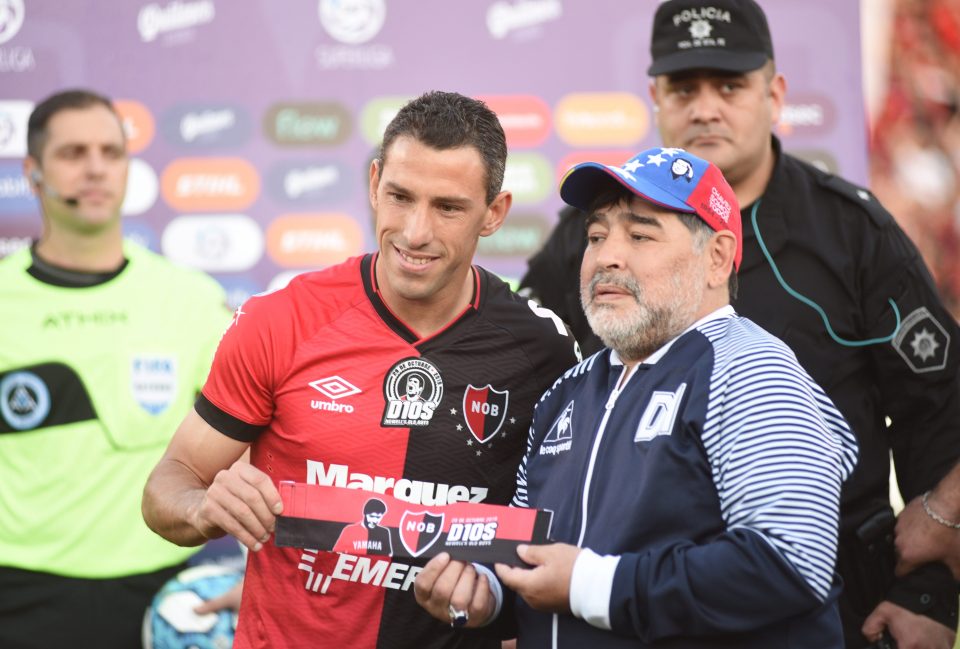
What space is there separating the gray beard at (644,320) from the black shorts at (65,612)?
2.78m

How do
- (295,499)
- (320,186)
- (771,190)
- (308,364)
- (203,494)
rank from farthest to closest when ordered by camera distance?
(320,186)
(771,190)
(308,364)
(203,494)
(295,499)

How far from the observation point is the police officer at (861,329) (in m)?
3.10

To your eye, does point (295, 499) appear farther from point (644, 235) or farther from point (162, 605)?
point (162, 605)

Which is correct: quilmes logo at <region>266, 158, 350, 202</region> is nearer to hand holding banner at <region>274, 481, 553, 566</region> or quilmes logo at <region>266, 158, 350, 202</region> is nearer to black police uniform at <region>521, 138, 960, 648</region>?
black police uniform at <region>521, 138, 960, 648</region>

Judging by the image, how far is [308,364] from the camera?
8.80ft

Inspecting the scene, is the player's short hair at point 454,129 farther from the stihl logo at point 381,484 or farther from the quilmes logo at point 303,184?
the quilmes logo at point 303,184

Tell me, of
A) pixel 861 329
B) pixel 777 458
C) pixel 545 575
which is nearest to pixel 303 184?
pixel 861 329

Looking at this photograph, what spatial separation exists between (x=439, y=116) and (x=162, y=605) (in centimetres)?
240

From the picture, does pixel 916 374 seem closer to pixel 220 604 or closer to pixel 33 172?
pixel 220 604

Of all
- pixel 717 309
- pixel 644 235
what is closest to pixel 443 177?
pixel 644 235

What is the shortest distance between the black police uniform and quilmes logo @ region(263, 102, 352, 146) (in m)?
2.31

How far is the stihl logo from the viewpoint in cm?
264

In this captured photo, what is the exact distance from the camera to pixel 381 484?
2.64 meters

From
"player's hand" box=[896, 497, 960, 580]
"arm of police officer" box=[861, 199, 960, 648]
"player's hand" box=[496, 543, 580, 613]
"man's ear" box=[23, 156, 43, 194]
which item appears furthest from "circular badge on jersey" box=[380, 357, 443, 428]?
"man's ear" box=[23, 156, 43, 194]
